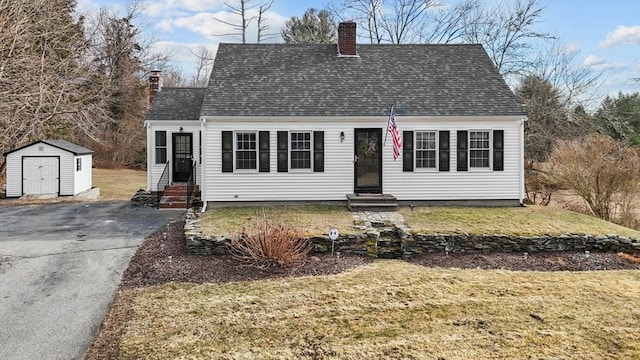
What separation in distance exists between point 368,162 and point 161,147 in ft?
25.8

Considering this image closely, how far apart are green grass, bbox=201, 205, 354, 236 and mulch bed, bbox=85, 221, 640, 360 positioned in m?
0.93

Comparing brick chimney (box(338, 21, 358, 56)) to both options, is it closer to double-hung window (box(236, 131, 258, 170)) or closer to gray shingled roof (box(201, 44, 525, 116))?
gray shingled roof (box(201, 44, 525, 116))

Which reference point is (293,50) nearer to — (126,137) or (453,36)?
(453,36)

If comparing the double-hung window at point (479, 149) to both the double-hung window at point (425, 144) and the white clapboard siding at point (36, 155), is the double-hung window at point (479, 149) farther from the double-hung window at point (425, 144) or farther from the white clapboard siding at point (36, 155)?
the white clapboard siding at point (36, 155)

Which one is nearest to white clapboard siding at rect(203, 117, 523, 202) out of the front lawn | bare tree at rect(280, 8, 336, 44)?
the front lawn

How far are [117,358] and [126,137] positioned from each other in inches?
1291

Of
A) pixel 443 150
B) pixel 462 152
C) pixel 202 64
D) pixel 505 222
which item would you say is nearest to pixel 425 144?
pixel 443 150

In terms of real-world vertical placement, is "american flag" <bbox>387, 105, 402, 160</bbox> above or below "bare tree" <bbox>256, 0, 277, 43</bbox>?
below

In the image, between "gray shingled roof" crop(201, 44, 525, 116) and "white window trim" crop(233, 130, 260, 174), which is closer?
"white window trim" crop(233, 130, 260, 174)

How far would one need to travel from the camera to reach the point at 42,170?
62.6ft

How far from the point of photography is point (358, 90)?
14703 millimetres

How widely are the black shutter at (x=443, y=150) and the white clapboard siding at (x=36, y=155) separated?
1583cm

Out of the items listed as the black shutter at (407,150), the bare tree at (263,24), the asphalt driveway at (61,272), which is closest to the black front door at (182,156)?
the asphalt driveway at (61,272)

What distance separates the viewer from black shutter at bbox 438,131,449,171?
13.8 metres
